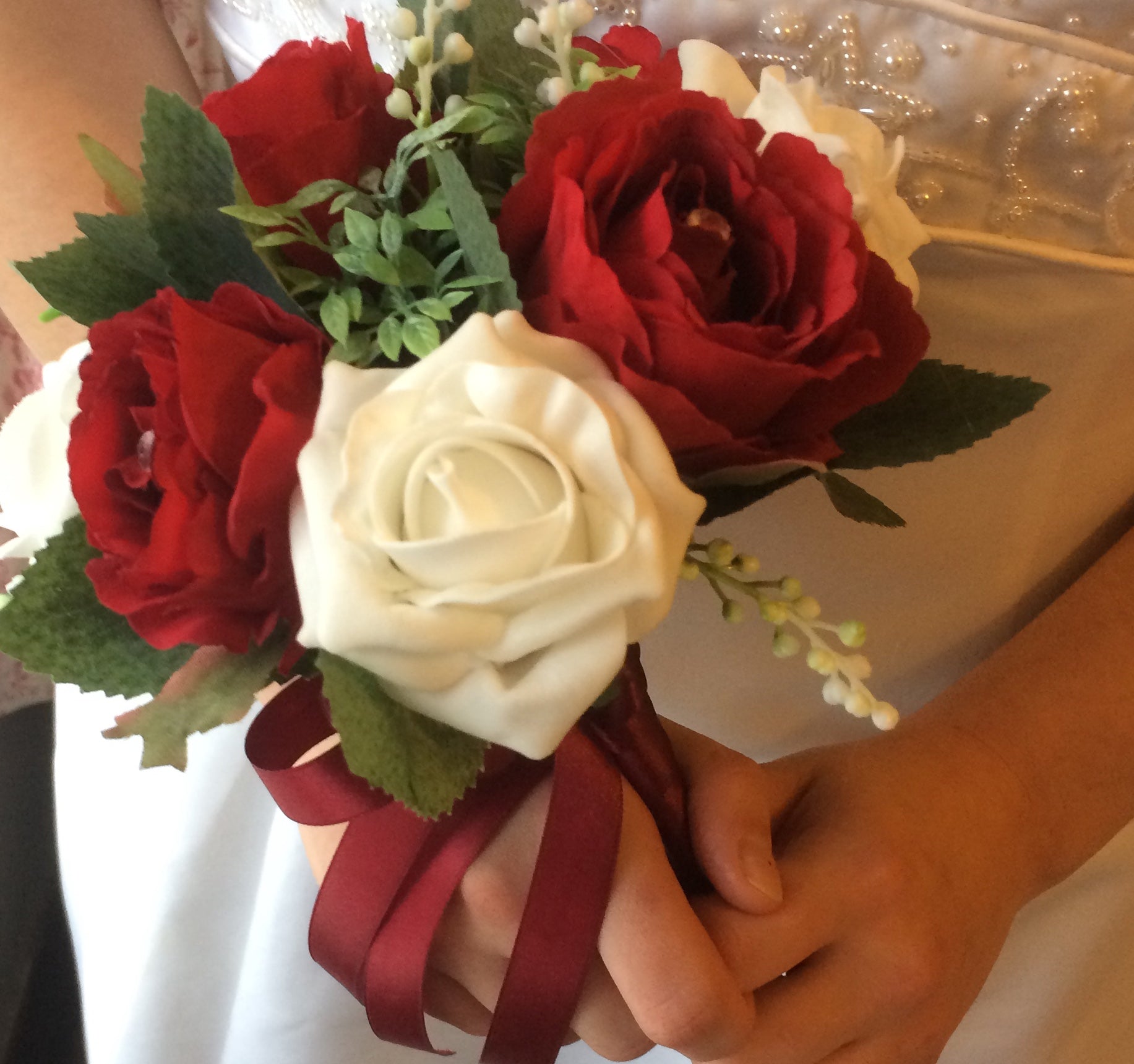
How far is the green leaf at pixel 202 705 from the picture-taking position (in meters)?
0.29

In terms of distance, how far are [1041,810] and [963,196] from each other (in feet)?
1.12

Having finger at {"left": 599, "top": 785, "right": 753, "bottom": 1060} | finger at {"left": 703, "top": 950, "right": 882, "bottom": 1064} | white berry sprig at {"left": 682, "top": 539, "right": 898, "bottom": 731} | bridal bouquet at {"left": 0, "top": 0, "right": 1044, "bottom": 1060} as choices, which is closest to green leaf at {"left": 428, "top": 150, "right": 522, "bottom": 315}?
bridal bouquet at {"left": 0, "top": 0, "right": 1044, "bottom": 1060}

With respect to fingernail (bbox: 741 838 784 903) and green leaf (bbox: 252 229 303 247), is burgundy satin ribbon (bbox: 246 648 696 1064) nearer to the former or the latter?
fingernail (bbox: 741 838 784 903)

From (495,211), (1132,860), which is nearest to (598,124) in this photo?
(495,211)

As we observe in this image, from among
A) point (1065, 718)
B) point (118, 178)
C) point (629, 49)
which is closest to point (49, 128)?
point (118, 178)

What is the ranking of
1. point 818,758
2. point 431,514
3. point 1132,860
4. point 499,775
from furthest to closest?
point 1132,860
point 818,758
point 499,775
point 431,514

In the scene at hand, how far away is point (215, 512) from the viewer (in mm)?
259

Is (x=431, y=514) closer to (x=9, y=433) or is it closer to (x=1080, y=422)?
(x=9, y=433)

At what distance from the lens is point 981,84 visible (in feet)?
1.32

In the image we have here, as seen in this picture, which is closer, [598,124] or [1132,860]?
[598,124]

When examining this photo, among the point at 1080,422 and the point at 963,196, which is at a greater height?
the point at 963,196

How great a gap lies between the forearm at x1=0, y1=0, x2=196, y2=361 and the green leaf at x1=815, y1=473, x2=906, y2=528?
0.46m

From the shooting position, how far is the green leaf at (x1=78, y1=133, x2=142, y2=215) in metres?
0.33

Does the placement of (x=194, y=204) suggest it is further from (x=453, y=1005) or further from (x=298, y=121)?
(x=453, y=1005)
